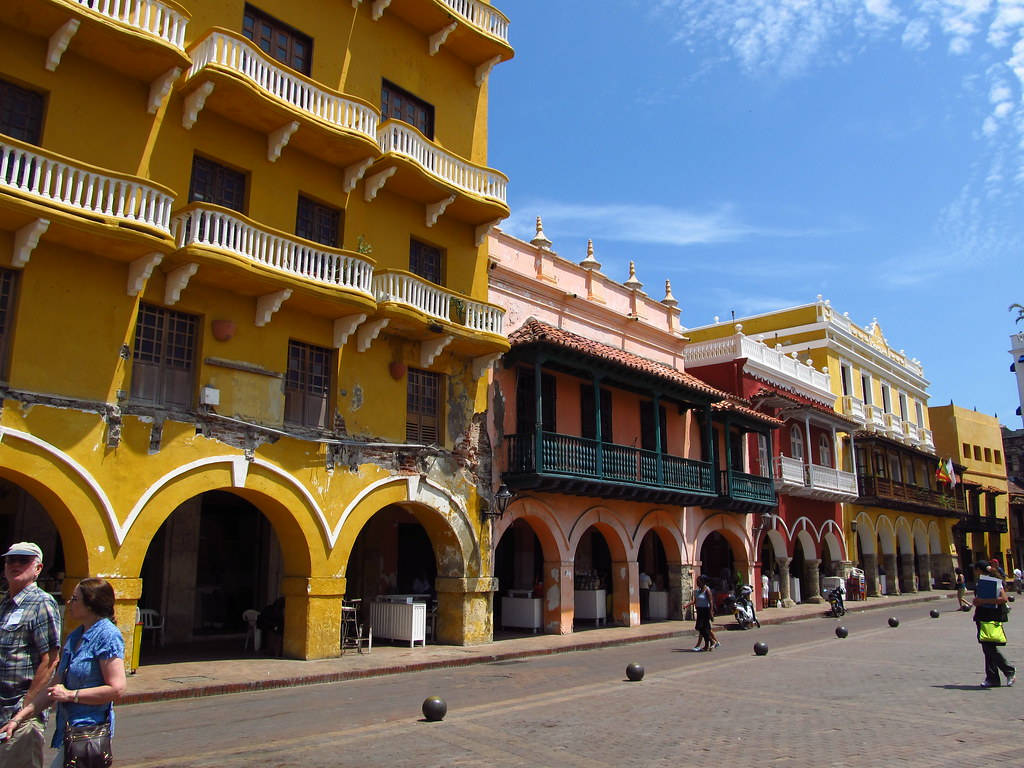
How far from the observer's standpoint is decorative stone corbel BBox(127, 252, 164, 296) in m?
12.9

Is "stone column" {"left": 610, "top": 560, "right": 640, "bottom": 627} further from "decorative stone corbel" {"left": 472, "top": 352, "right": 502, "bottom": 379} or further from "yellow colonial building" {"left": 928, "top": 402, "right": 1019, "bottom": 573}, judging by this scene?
"yellow colonial building" {"left": 928, "top": 402, "right": 1019, "bottom": 573}

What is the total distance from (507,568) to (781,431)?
43.6ft

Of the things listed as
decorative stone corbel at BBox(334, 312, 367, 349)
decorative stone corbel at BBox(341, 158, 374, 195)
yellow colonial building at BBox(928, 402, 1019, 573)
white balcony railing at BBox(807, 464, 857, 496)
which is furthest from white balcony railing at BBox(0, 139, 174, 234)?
yellow colonial building at BBox(928, 402, 1019, 573)

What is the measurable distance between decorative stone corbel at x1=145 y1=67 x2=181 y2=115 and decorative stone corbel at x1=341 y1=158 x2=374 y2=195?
12.3ft

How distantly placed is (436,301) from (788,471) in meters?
17.6

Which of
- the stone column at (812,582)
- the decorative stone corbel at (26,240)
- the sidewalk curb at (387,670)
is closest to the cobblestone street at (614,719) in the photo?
the sidewalk curb at (387,670)

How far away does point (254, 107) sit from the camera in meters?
14.8

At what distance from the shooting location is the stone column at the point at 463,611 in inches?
709

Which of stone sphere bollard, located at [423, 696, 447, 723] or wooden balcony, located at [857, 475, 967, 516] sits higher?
wooden balcony, located at [857, 475, 967, 516]

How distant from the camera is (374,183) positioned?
17.2 m

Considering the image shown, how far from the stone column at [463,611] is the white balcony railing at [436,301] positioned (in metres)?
5.45

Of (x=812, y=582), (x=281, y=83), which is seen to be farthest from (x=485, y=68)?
(x=812, y=582)

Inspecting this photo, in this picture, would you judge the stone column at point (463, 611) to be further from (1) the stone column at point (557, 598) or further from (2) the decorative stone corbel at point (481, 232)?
(2) the decorative stone corbel at point (481, 232)

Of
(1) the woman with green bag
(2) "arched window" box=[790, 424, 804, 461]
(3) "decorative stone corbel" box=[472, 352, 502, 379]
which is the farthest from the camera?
(2) "arched window" box=[790, 424, 804, 461]
